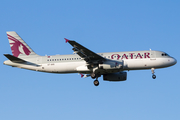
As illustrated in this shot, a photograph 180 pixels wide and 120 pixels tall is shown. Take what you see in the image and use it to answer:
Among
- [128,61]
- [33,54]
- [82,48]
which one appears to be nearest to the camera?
[82,48]

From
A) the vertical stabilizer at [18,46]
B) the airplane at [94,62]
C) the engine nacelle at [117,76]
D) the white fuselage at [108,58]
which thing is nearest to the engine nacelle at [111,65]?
the airplane at [94,62]

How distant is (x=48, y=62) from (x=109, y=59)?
33.9 feet

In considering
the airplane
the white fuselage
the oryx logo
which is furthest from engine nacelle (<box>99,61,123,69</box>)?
the oryx logo

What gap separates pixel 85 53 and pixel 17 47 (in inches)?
559

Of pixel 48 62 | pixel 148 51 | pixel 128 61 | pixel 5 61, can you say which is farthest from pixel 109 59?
pixel 5 61

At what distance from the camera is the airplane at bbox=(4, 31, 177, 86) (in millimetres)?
50625

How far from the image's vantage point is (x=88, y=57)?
50.1 metres

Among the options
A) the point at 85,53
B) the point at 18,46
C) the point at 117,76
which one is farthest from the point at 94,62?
the point at 18,46

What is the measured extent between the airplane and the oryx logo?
0.83 m

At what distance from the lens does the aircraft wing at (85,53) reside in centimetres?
4695

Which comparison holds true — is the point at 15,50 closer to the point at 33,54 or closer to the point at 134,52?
the point at 33,54

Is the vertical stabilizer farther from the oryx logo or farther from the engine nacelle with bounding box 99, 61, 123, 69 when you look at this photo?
the engine nacelle with bounding box 99, 61, 123, 69

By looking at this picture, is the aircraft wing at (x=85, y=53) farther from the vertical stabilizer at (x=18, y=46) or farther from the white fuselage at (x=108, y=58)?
the vertical stabilizer at (x=18, y=46)

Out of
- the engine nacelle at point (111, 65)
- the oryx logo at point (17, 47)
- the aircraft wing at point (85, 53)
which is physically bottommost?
the engine nacelle at point (111, 65)
